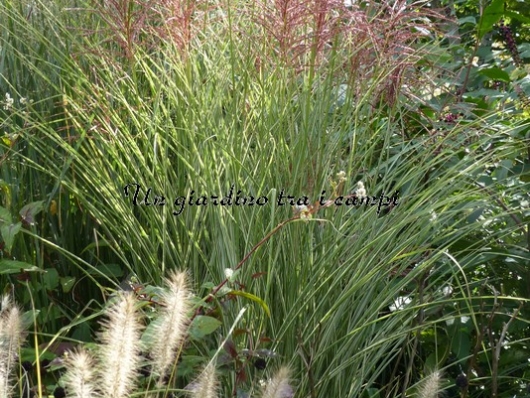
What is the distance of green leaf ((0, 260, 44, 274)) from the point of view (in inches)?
91.3

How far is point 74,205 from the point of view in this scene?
289 centimetres

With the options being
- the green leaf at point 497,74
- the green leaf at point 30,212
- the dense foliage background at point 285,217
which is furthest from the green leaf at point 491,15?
the green leaf at point 30,212

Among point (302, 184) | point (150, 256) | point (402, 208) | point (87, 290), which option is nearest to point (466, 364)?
point (402, 208)

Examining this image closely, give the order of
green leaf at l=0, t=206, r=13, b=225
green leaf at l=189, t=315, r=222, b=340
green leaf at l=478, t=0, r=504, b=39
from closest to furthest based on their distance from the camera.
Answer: green leaf at l=189, t=315, r=222, b=340
green leaf at l=0, t=206, r=13, b=225
green leaf at l=478, t=0, r=504, b=39

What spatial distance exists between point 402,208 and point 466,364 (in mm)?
594

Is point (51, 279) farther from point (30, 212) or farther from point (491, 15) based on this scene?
point (491, 15)

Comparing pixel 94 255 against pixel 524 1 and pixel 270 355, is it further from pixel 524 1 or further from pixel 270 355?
pixel 524 1

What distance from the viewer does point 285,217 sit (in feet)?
7.53

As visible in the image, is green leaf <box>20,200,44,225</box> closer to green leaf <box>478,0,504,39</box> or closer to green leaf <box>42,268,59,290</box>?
green leaf <box>42,268,59,290</box>

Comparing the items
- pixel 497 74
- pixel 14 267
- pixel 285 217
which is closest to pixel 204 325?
pixel 285 217

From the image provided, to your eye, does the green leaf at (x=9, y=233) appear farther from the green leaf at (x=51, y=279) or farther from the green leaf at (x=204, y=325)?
the green leaf at (x=204, y=325)

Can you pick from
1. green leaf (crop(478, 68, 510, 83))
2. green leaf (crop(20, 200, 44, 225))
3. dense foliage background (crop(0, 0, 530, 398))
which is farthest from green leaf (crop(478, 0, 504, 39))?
green leaf (crop(20, 200, 44, 225))

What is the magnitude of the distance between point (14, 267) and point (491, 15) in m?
1.71

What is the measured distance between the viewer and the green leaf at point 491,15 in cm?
291
